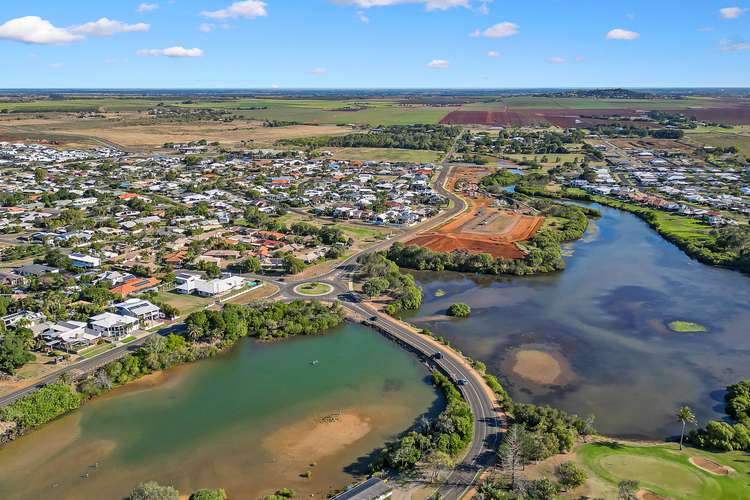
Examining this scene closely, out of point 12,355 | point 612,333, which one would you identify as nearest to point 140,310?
point 12,355

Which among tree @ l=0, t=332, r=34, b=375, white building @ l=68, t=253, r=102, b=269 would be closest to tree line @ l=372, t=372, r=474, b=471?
tree @ l=0, t=332, r=34, b=375

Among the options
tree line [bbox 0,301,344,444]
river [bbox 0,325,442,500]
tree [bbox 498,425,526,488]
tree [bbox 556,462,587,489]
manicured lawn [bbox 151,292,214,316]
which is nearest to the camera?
tree [bbox 556,462,587,489]

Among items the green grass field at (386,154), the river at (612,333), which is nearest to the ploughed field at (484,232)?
the river at (612,333)

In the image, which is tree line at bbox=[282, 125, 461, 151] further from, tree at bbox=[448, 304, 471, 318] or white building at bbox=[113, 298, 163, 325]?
white building at bbox=[113, 298, 163, 325]

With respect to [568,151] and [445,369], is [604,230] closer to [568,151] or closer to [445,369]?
[445,369]

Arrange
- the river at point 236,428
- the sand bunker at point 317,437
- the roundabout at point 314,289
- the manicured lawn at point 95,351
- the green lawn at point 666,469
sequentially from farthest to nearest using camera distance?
the roundabout at point 314,289 → the manicured lawn at point 95,351 → the sand bunker at point 317,437 → the river at point 236,428 → the green lawn at point 666,469

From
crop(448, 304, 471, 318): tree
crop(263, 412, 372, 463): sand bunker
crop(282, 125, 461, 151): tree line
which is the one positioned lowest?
crop(263, 412, 372, 463): sand bunker

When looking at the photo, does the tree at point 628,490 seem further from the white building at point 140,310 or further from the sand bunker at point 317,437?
the white building at point 140,310
